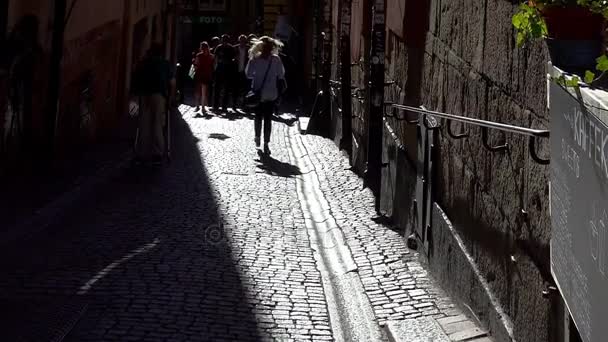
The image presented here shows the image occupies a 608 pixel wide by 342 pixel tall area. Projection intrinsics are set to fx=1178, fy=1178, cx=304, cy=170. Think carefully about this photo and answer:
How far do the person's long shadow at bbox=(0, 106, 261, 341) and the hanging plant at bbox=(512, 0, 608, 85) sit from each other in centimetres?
290

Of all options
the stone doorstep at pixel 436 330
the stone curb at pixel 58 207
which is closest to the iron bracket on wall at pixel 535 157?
the stone doorstep at pixel 436 330

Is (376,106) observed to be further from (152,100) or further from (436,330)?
(436,330)

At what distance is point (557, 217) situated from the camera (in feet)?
16.2

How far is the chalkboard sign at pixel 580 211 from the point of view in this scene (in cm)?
401

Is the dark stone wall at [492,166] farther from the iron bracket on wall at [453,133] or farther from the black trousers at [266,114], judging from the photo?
the black trousers at [266,114]

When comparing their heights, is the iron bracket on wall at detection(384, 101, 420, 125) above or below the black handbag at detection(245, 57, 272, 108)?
above

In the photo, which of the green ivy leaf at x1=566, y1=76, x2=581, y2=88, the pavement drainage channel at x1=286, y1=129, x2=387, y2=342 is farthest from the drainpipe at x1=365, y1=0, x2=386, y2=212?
the green ivy leaf at x1=566, y1=76, x2=581, y2=88

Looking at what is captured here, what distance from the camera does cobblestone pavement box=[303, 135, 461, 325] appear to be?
8.04 meters

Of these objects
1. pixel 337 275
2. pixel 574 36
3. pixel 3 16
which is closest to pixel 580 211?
pixel 574 36

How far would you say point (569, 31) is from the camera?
5199 mm

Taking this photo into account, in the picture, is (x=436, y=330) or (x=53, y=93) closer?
(x=436, y=330)

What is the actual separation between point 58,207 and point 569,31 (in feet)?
24.7

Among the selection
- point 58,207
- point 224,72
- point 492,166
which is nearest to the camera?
point 492,166

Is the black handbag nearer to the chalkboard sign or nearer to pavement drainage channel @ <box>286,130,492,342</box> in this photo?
pavement drainage channel @ <box>286,130,492,342</box>
